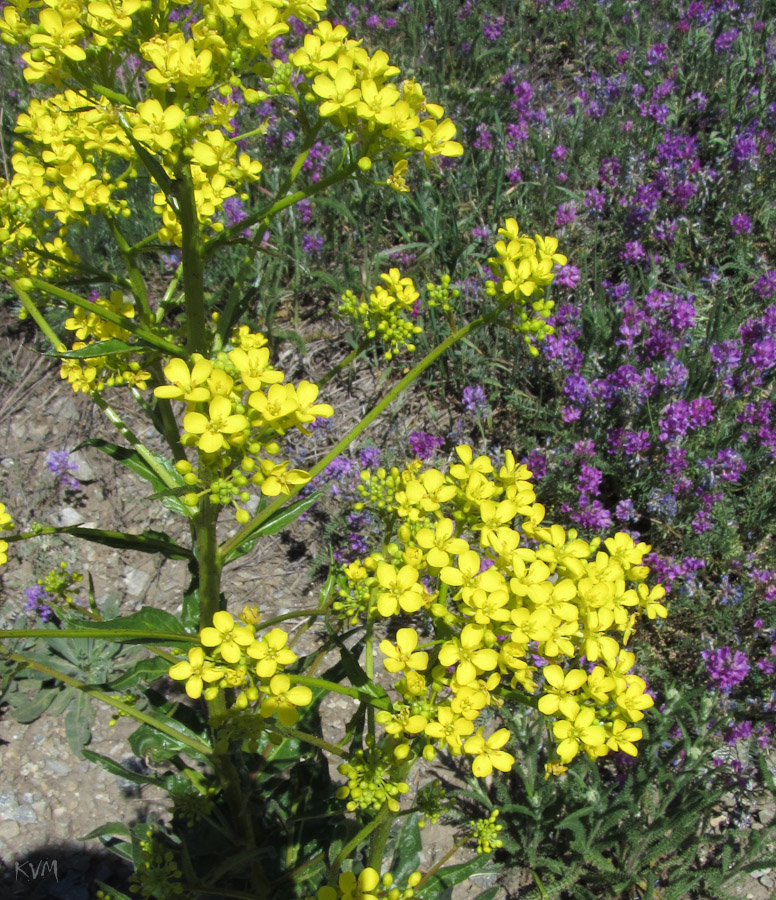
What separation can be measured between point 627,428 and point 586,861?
218 cm

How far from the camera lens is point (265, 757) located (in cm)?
253

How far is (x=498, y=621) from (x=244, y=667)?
57 cm

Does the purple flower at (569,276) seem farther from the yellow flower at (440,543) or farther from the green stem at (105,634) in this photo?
the green stem at (105,634)

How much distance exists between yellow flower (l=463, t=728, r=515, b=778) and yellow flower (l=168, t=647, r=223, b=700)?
0.58 m

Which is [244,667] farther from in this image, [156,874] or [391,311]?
[391,311]

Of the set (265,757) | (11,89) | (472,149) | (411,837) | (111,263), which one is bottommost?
(411,837)

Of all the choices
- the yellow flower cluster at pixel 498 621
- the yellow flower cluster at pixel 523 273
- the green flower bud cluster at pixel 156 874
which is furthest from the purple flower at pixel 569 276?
the green flower bud cluster at pixel 156 874

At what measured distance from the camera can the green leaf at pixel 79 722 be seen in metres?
3.26

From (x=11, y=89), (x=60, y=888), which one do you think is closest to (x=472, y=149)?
(x=11, y=89)

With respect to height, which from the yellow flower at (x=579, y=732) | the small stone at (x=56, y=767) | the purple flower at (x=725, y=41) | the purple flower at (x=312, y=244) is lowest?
the small stone at (x=56, y=767)

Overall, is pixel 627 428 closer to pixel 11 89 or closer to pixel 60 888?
pixel 60 888

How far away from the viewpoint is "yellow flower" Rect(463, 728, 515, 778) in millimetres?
1510

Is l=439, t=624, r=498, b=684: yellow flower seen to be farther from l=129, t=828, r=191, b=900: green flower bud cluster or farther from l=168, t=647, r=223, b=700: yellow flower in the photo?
l=129, t=828, r=191, b=900: green flower bud cluster

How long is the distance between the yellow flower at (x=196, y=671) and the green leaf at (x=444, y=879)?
1459 millimetres
